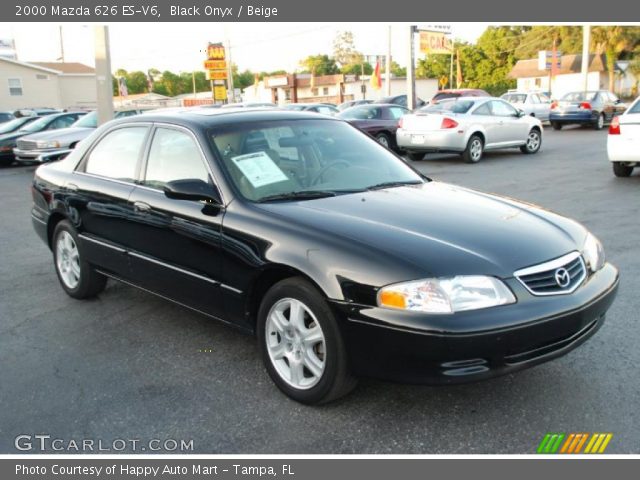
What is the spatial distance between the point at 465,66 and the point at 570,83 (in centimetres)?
2449

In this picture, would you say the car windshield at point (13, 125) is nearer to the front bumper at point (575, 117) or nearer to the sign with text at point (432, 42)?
the front bumper at point (575, 117)

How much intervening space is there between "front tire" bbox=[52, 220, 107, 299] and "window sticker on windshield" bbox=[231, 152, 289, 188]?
1.90m

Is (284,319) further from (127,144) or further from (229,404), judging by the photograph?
(127,144)

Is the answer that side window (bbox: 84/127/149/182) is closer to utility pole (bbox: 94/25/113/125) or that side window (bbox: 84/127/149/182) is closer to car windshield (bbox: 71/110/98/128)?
utility pole (bbox: 94/25/113/125)

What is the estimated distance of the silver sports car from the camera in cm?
1461

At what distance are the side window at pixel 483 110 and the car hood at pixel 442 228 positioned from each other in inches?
455

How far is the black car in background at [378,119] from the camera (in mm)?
16984

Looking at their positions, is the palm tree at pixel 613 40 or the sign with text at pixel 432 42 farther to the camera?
the palm tree at pixel 613 40

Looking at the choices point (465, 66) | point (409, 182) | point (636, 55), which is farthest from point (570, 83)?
point (409, 182)

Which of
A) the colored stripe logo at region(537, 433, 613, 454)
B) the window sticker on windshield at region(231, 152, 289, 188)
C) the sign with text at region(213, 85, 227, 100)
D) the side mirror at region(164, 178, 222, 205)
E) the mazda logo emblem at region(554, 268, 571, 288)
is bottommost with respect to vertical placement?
the colored stripe logo at region(537, 433, 613, 454)

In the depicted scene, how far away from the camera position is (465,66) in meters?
79.4

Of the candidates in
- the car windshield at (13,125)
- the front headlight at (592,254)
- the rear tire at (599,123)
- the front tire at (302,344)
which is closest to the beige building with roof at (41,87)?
the car windshield at (13,125)
